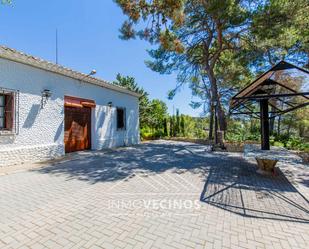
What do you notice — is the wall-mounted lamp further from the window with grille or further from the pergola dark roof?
the pergola dark roof

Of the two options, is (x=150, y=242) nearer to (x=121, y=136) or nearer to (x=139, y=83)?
(x=121, y=136)

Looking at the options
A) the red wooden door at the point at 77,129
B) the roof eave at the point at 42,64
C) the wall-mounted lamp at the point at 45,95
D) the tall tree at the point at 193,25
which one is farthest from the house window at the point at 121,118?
the wall-mounted lamp at the point at 45,95

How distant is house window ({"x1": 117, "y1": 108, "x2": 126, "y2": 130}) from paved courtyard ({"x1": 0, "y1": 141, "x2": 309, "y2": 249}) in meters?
7.66

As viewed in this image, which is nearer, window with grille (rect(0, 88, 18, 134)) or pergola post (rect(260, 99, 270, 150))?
pergola post (rect(260, 99, 270, 150))

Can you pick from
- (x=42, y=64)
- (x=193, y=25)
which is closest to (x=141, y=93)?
(x=193, y=25)

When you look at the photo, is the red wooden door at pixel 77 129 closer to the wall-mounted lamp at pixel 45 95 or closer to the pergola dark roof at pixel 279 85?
the wall-mounted lamp at pixel 45 95

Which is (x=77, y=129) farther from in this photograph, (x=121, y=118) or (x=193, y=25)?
(x=193, y=25)

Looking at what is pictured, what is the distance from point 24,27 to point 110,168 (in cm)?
961

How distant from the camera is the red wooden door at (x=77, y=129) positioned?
34.3ft

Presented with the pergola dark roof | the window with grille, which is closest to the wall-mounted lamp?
the window with grille

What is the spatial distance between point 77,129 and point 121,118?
4185mm

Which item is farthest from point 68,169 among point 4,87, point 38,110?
point 4,87

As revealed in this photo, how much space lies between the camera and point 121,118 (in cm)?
1479

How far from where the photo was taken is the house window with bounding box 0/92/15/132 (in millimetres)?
7562
